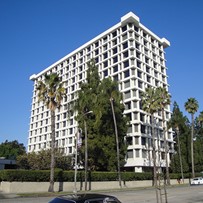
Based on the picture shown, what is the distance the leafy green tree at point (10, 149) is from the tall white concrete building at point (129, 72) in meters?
11.8

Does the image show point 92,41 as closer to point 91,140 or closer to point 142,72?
point 142,72

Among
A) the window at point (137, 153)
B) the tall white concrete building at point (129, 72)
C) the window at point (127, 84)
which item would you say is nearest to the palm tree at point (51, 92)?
the tall white concrete building at point (129, 72)

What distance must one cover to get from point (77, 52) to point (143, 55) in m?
25.8

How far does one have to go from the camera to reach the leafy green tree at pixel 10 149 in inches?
3762

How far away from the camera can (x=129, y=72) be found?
65562 millimetres

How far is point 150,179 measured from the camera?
50562mm

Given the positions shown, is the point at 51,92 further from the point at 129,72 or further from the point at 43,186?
the point at 129,72

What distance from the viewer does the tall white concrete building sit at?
60688mm

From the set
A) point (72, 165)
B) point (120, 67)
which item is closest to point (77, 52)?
point (120, 67)

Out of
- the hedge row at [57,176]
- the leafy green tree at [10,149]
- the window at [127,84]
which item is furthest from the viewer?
the leafy green tree at [10,149]

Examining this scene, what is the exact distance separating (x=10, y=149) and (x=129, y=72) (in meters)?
60.0

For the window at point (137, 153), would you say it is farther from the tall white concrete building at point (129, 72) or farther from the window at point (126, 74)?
the window at point (126, 74)

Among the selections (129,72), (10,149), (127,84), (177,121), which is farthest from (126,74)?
(10,149)

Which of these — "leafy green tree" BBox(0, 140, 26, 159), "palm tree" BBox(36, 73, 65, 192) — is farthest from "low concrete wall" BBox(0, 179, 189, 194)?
"leafy green tree" BBox(0, 140, 26, 159)
